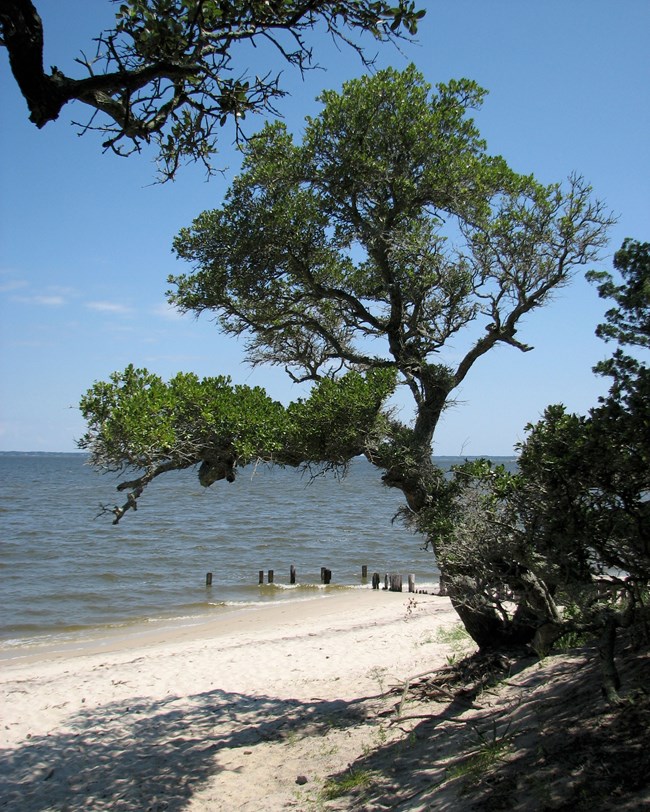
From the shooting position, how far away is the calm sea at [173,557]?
20.5 m

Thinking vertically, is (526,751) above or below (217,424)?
below

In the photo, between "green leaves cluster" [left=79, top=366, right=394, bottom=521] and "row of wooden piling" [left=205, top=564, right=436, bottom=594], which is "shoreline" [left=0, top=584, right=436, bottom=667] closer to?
"row of wooden piling" [left=205, top=564, right=436, bottom=594]

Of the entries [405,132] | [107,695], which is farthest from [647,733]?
[107,695]

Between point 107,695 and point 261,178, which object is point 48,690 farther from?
point 261,178

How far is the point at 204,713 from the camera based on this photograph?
413 inches

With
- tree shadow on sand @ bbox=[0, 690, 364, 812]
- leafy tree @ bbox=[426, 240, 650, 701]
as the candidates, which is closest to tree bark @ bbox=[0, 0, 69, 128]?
leafy tree @ bbox=[426, 240, 650, 701]

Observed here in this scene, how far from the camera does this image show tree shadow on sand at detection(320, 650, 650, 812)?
4699 millimetres

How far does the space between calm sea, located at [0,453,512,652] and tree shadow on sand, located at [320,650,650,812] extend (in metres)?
2.96

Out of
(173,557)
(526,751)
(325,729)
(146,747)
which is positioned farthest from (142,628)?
(526,751)

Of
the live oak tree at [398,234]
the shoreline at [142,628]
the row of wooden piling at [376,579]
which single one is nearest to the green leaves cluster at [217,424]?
the live oak tree at [398,234]

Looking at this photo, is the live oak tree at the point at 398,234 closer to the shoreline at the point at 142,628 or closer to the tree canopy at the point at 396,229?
the tree canopy at the point at 396,229

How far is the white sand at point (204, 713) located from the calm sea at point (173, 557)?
311cm

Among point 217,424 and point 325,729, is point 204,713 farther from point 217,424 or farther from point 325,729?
point 217,424

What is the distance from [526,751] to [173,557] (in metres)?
24.9
